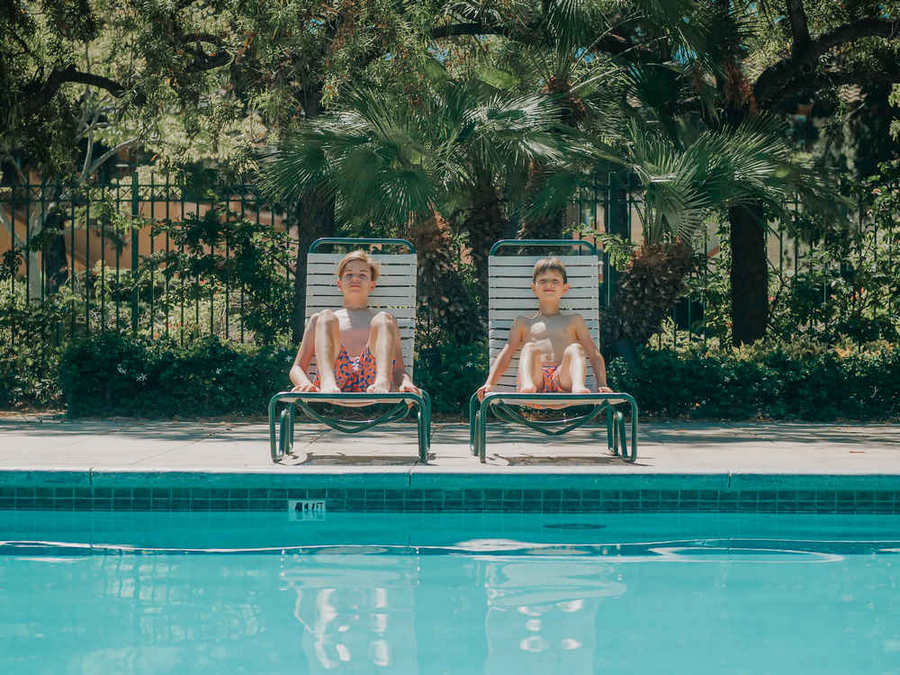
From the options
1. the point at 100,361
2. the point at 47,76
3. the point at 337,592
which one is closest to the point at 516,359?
the point at 337,592

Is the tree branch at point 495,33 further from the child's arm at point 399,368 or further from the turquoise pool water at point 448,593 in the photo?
the turquoise pool water at point 448,593

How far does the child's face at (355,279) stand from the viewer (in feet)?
21.0

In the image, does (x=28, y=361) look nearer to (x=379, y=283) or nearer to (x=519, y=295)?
(x=379, y=283)

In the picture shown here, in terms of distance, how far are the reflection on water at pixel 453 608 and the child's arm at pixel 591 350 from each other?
1.26 meters

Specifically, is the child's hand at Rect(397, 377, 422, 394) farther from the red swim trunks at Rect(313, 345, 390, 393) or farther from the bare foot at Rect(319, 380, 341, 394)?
the bare foot at Rect(319, 380, 341, 394)

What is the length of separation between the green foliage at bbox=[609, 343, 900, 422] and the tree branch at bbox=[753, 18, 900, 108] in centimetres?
309

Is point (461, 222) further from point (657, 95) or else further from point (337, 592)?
point (337, 592)

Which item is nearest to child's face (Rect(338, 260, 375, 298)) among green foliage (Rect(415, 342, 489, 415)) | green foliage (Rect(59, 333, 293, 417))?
green foliage (Rect(415, 342, 489, 415))

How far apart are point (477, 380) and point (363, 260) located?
2507mm

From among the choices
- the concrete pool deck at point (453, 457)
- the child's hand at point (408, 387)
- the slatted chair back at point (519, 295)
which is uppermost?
the slatted chair back at point (519, 295)

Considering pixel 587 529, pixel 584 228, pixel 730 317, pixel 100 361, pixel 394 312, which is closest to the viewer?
pixel 587 529

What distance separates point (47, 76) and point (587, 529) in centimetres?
851

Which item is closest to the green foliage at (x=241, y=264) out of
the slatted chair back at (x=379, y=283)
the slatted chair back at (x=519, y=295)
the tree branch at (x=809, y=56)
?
the slatted chair back at (x=379, y=283)

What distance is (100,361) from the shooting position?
8820mm
